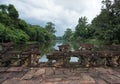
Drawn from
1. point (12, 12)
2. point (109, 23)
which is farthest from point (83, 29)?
point (109, 23)

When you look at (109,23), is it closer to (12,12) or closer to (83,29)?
(12,12)

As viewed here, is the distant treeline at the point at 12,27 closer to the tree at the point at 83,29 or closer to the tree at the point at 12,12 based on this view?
the tree at the point at 12,12

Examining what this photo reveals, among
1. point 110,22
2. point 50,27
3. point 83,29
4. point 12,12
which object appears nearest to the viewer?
point 110,22

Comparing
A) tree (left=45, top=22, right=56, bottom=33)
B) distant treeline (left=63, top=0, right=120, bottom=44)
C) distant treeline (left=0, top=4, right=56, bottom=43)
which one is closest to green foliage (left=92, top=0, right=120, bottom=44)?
distant treeline (left=63, top=0, right=120, bottom=44)

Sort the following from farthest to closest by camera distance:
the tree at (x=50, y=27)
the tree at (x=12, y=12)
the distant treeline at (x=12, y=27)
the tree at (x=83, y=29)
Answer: the tree at (x=50, y=27), the tree at (x=83, y=29), the tree at (x=12, y=12), the distant treeline at (x=12, y=27)

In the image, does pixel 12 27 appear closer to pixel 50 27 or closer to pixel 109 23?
pixel 109 23

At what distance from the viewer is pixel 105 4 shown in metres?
37.2

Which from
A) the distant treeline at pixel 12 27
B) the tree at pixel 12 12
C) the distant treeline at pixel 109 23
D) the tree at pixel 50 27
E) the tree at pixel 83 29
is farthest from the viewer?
the tree at pixel 50 27

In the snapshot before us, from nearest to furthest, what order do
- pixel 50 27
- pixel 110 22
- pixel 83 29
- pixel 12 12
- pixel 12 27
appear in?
pixel 110 22
pixel 12 27
pixel 12 12
pixel 83 29
pixel 50 27

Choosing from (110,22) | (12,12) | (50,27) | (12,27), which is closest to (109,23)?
(110,22)

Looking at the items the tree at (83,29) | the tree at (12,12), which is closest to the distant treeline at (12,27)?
the tree at (12,12)

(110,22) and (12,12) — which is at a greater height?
(12,12)

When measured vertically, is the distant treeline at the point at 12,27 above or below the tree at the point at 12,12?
below

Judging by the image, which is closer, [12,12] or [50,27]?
[12,12]
